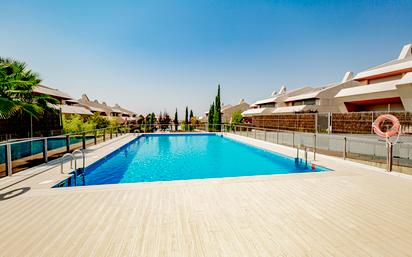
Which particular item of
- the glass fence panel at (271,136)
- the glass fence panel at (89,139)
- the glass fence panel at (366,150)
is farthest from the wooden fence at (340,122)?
the glass fence panel at (89,139)

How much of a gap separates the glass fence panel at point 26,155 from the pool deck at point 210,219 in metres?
1.04

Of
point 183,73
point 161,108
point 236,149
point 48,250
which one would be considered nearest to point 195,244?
point 48,250

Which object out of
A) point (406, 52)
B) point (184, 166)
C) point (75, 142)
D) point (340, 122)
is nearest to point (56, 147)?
point (75, 142)

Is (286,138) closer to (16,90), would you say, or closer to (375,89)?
(16,90)

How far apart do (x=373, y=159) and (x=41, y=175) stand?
970 cm

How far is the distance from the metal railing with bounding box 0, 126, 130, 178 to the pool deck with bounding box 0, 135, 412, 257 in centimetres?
72

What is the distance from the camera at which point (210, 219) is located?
8.61 feet

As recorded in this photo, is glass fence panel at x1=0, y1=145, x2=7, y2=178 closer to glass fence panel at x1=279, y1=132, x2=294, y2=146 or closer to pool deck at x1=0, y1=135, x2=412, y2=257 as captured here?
pool deck at x1=0, y1=135, x2=412, y2=257

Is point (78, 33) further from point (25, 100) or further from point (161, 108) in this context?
point (161, 108)

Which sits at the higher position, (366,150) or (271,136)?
(271,136)

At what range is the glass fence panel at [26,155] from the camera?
5.04 m

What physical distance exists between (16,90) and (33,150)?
7.53 feet

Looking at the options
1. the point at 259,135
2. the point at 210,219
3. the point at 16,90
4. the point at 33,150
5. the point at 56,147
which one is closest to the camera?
the point at 210,219

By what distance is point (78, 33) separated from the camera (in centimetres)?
1056
